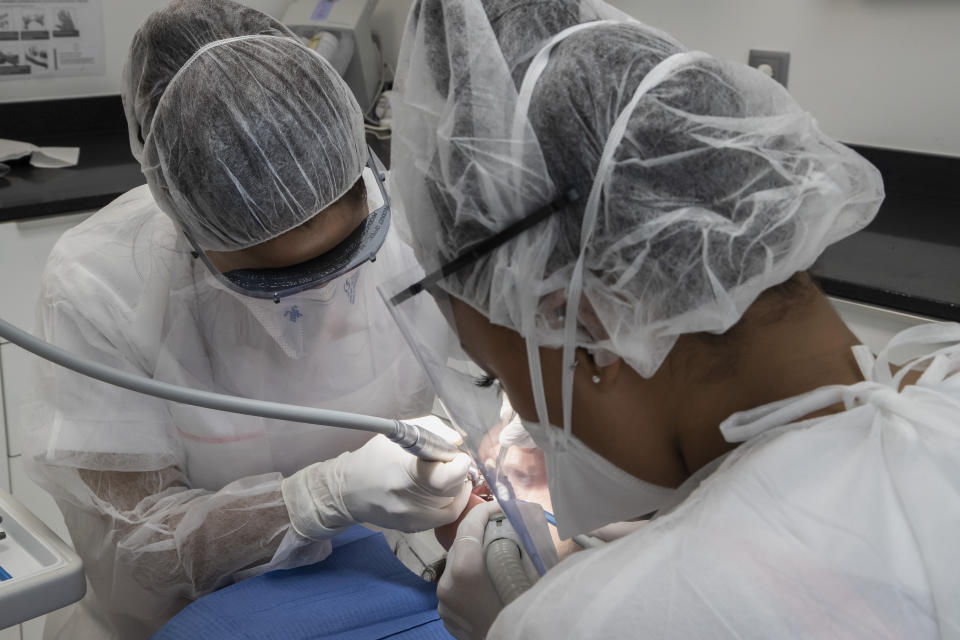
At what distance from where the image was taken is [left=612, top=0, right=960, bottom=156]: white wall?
1811 mm

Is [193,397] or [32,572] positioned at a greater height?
[193,397]

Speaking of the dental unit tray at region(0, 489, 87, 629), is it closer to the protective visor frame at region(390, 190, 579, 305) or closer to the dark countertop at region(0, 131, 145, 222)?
the protective visor frame at region(390, 190, 579, 305)

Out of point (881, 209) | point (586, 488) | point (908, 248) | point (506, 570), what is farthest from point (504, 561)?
point (881, 209)

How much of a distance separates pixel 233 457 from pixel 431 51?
2.55 ft

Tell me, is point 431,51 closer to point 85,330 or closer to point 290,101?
point 290,101

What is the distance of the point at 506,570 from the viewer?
94cm

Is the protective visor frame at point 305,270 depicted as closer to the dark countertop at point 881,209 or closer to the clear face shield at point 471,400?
the clear face shield at point 471,400

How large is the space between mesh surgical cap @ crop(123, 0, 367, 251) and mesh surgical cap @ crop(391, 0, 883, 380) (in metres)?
0.36

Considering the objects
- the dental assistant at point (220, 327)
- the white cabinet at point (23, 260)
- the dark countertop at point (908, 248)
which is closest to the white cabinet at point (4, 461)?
the white cabinet at point (23, 260)

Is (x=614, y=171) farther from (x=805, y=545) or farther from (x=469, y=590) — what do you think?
(x=469, y=590)

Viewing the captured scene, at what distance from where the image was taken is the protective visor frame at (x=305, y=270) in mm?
1057

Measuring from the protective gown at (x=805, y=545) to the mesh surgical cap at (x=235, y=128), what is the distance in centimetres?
59

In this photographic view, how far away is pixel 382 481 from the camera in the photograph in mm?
1139

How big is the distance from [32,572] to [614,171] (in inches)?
27.0
